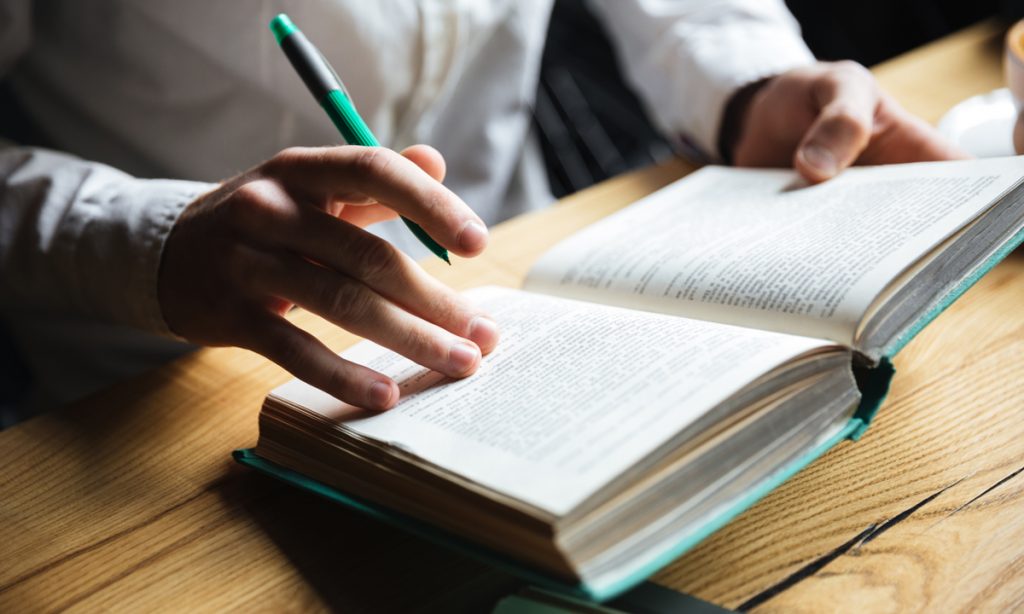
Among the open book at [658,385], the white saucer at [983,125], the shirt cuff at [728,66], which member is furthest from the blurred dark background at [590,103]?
the open book at [658,385]

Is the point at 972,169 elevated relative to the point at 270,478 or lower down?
elevated

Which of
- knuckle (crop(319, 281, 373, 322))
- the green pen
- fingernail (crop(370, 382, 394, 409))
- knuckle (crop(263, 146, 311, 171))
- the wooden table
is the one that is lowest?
the wooden table

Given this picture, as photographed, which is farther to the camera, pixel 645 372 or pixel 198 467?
pixel 198 467

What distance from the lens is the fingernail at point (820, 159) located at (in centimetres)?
65

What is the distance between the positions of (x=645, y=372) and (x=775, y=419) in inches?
2.6

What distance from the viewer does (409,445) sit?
1.36ft

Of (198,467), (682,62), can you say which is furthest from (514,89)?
(198,467)

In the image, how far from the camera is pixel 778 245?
552mm

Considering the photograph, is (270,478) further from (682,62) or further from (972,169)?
(682,62)

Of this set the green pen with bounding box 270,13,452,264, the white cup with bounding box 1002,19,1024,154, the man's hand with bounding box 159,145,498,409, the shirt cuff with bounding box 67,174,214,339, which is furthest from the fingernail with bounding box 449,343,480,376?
the white cup with bounding box 1002,19,1024,154

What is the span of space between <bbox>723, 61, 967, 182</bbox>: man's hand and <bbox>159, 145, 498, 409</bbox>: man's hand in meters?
0.32

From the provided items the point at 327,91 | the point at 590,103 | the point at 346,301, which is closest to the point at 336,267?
the point at 346,301

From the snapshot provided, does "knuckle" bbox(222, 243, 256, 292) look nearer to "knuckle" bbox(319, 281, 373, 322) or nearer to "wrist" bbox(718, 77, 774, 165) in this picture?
"knuckle" bbox(319, 281, 373, 322)

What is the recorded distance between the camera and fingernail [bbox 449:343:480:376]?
48 cm
